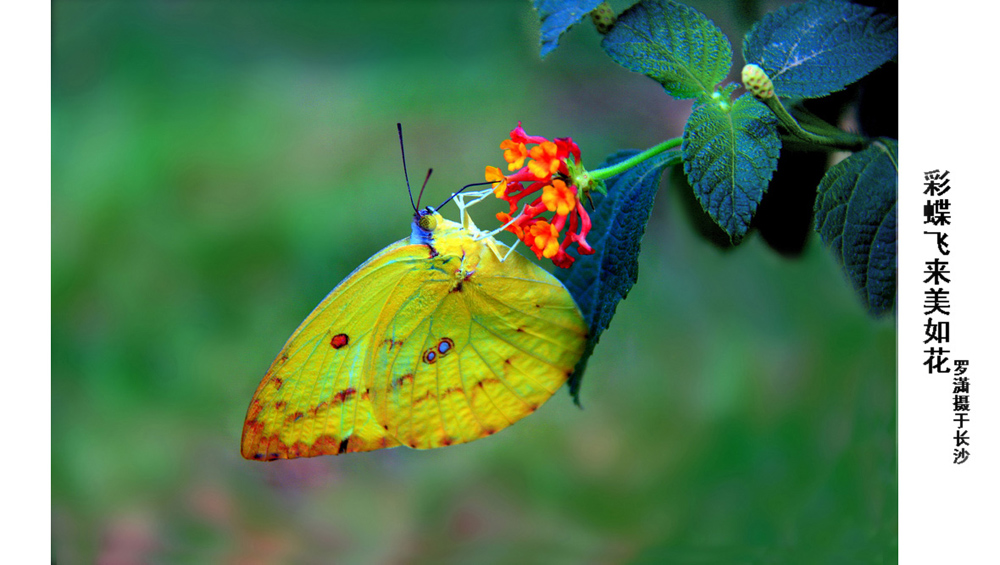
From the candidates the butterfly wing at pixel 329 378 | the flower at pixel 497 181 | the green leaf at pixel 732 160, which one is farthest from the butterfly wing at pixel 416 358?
the green leaf at pixel 732 160

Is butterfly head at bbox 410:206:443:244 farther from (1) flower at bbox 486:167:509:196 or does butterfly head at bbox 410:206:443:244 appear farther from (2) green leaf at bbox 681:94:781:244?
(2) green leaf at bbox 681:94:781:244

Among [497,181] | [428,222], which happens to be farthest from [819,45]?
[428,222]

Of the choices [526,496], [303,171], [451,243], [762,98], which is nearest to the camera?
[762,98]

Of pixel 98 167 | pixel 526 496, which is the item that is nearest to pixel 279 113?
pixel 98 167

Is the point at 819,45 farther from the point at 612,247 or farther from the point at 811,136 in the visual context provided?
the point at 612,247

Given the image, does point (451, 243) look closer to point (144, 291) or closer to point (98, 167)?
point (144, 291)

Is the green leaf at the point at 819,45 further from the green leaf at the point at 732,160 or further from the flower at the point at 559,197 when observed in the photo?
the flower at the point at 559,197
